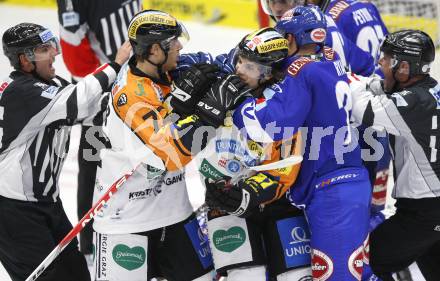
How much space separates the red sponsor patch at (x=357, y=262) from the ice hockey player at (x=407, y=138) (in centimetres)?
41

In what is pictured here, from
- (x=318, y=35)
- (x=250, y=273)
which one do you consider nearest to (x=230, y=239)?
(x=250, y=273)

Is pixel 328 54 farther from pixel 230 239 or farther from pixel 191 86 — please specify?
pixel 230 239

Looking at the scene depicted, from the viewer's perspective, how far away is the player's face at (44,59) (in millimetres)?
4277

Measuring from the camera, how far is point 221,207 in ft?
12.7

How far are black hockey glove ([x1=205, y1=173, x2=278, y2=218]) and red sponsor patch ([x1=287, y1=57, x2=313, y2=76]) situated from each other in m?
0.46

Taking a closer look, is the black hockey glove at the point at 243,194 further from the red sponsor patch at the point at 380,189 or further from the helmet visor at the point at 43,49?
the red sponsor patch at the point at 380,189

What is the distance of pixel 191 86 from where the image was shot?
3.84m

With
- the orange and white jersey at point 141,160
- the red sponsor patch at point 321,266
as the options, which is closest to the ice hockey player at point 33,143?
the orange and white jersey at point 141,160

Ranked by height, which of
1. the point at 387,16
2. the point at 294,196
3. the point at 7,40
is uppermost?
the point at 7,40

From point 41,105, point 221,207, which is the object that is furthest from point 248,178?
point 41,105

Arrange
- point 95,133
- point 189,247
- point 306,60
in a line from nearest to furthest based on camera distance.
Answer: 1. point 306,60
2. point 189,247
3. point 95,133

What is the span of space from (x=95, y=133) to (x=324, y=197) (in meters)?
1.51

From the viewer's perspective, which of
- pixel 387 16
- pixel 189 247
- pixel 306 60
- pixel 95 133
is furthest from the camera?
pixel 387 16

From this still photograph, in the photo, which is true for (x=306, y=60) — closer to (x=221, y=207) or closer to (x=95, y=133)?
(x=221, y=207)
